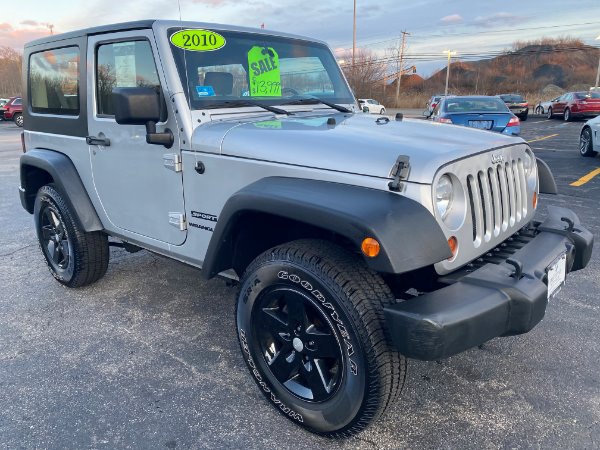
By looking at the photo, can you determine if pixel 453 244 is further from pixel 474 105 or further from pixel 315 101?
pixel 474 105

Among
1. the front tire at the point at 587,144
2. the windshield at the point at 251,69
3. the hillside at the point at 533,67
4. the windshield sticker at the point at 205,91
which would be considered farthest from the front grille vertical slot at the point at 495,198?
the hillside at the point at 533,67

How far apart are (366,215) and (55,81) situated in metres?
3.09

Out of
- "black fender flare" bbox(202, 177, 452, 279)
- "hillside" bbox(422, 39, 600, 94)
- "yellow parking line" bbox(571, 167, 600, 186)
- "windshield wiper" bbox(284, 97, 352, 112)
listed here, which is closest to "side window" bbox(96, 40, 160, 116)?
"windshield wiper" bbox(284, 97, 352, 112)

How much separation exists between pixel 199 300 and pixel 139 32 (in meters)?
1.94

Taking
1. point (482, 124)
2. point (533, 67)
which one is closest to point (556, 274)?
point (482, 124)

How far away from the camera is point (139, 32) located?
3010 mm

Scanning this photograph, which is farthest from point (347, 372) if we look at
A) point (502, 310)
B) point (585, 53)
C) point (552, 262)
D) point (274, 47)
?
point (585, 53)

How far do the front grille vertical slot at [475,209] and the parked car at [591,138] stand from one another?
31.7 ft

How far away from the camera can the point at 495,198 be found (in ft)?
7.95

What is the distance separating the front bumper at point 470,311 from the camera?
6.14 feet

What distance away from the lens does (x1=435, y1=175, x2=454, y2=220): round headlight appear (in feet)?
7.04

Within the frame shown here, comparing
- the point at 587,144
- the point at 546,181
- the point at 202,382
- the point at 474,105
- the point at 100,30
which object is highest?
the point at 100,30

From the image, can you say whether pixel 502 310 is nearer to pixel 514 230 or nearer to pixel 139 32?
pixel 514 230

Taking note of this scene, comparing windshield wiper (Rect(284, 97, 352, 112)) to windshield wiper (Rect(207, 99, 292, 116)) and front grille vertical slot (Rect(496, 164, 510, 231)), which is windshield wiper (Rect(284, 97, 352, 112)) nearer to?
windshield wiper (Rect(207, 99, 292, 116))
